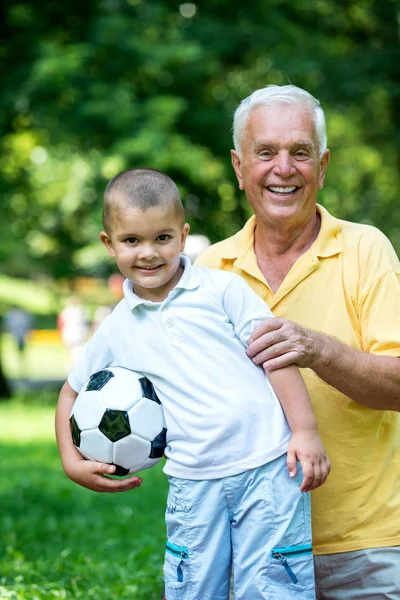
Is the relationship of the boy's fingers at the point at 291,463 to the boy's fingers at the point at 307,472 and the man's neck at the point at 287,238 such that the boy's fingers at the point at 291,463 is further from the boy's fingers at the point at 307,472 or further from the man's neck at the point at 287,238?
the man's neck at the point at 287,238

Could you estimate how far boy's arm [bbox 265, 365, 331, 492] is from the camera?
2.91m

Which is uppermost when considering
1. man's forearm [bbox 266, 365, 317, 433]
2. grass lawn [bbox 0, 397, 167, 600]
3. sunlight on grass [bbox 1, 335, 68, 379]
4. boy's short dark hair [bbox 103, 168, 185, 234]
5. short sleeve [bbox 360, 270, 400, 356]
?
boy's short dark hair [bbox 103, 168, 185, 234]

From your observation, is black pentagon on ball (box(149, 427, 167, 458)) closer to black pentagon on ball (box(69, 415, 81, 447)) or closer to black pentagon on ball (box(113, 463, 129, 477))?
black pentagon on ball (box(113, 463, 129, 477))

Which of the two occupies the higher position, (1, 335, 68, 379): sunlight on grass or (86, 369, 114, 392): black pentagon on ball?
(86, 369, 114, 392): black pentagon on ball

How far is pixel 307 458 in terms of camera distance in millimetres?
2900

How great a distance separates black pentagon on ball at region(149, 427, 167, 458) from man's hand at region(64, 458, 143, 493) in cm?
10

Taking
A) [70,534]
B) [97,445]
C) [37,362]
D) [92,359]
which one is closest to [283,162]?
[92,359]

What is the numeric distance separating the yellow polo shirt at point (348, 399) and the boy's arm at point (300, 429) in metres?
0.37

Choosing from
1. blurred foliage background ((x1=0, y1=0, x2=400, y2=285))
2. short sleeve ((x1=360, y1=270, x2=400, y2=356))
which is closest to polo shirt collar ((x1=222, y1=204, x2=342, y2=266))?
short sleeve ((x1=360, y1=270, x2=400, y2=356))

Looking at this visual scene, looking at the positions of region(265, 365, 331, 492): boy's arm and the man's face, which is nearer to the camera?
region(265, 365, 331, 492): boy's arm

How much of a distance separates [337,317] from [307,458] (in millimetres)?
619

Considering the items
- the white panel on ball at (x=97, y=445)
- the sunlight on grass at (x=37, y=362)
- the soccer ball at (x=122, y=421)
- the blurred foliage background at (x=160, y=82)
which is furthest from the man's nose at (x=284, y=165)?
the sunlight on grass at (x=37, y=362)

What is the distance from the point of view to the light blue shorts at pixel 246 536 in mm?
2957

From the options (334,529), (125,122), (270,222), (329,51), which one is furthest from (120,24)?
(334,529)
